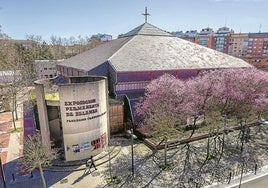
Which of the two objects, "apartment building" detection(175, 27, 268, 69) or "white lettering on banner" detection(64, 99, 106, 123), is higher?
"apartment building" detection(175, 27, 268, 69)

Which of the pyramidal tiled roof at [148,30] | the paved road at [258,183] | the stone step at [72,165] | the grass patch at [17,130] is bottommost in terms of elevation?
the paved road at [258,183]

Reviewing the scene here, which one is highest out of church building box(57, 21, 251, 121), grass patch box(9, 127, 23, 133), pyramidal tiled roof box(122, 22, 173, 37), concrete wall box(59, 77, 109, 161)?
pyramidal tiled roof box(122, 22, 173, 37)

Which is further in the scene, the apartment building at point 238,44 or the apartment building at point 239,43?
the apartment building at point 238,44

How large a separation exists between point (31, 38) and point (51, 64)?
26011mm

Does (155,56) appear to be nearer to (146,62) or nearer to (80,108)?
(146,62)

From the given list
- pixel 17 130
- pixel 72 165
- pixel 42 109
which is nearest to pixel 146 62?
pixel 42 109

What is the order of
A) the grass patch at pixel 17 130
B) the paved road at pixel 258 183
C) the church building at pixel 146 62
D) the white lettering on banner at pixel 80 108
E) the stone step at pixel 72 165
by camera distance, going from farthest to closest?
1. the grass patch at pixel 17 130
2. the church building at pixel 146 62
3. the white lettering on banner at pixel 80 108
4. the stone step at pixel 72 165
5. the paved road at pixel 258 183

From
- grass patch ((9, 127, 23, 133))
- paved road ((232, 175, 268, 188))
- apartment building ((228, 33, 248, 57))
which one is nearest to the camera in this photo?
paved road ((232, 175, 268, 188))

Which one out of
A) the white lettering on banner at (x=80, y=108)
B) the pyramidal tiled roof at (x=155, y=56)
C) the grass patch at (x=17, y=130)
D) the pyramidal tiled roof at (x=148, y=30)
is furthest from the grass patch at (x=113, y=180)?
the pyramidal tiled roof at (x=148, y=30)

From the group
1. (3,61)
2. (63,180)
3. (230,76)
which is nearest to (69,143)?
(63,180)

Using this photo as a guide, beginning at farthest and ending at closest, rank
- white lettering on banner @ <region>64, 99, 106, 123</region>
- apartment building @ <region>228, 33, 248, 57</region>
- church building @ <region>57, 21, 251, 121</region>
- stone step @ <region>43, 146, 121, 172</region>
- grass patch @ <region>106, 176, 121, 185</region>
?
apartment building @ <region>228, 33, 248, 57</region>
church building @ <region>57, 21, 251, 121</region>
white lettering on banner @ <region>64, 99, 106, 123</region>
stone step @ <region>43, 146, 121, 172</region>
grass patch @ <region>106, 176, 121, 185</region>

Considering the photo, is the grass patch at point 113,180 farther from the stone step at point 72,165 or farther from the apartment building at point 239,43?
the apartment building at point 239,43

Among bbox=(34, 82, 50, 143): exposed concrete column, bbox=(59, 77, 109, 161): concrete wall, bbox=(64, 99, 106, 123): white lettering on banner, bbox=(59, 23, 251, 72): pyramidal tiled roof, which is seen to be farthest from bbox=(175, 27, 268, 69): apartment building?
bbox=(34, 82, 50, 143): exposed concrete column

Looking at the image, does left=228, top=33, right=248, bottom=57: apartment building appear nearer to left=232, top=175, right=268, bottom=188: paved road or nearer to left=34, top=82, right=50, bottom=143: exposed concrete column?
left=232, top=175, right=268, bottom=188: paved road
